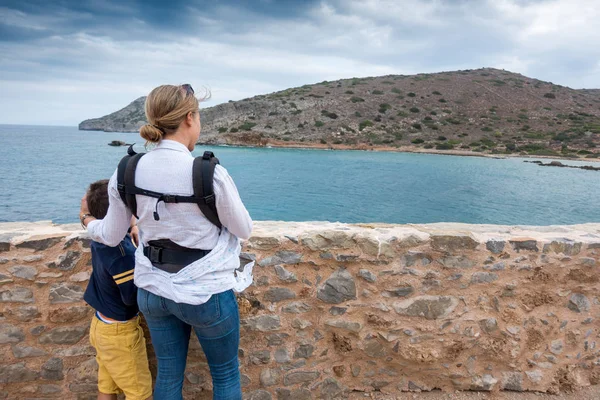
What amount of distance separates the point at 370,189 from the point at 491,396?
18.7 metres

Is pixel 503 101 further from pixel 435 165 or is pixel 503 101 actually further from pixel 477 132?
pixel 435 165

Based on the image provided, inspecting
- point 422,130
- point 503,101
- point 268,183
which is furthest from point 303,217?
point 503,101

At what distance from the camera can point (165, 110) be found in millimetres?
1365

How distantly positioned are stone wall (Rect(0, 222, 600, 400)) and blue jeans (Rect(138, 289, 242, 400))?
639 mm

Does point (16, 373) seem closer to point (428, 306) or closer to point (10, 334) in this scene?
point (10, 334)

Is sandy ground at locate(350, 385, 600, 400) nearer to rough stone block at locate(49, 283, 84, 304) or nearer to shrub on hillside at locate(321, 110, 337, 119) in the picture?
rough stone block at locate(49, 283, 84, 304)

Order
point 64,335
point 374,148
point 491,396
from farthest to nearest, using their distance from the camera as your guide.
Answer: point 374,148
point 491,396
point 64,335

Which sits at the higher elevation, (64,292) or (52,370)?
(64,292)

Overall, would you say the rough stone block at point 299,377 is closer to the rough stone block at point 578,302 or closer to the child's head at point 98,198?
the child's head at point 98,198

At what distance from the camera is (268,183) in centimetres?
2227

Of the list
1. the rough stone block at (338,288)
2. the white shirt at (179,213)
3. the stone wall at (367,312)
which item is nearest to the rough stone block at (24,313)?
the stone wall at (367,312)

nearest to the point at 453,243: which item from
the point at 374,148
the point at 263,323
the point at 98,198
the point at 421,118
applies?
the point at 263,323

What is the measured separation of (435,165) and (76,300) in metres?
30.7

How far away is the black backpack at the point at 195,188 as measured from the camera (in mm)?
1309
